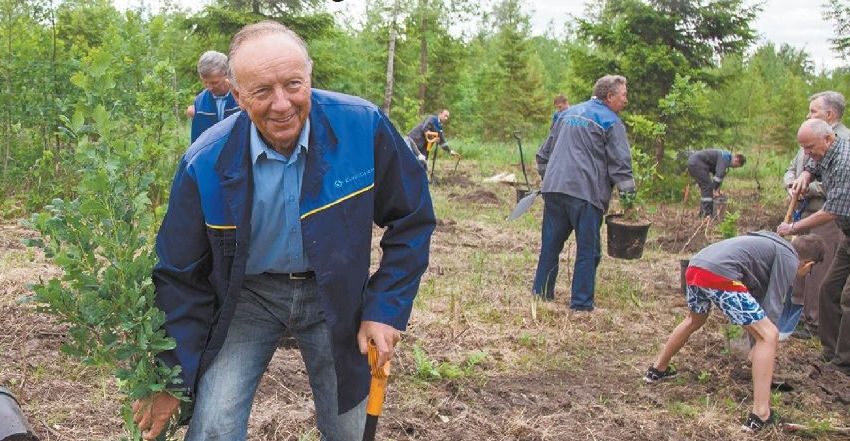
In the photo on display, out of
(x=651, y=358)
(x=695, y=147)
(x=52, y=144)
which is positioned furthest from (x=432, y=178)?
(x=651, y=358)

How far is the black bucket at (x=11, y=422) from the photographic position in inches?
117

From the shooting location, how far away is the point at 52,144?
330 inches

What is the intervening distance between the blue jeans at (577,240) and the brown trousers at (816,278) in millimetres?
1520

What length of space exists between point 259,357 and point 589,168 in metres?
4.26

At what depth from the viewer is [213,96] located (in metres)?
5.67

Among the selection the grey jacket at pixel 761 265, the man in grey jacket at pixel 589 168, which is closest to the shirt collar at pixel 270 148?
the grey jacket at pixel 761 265

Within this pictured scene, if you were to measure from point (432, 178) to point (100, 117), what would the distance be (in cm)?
1219

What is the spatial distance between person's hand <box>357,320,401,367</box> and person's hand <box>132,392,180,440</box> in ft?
1.79

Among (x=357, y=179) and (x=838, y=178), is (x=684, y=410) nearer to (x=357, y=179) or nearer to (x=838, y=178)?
(x=838, y=178)

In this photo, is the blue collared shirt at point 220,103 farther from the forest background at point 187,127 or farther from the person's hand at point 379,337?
the person's hand at point 379,337

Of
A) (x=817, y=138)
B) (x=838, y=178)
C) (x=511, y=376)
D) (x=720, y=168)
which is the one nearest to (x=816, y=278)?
(x=838, y=178)

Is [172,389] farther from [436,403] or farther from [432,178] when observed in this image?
[432,178]

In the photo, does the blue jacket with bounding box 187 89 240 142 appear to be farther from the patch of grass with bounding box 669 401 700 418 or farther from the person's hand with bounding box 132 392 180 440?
the person's hand with bounding box 132 392 180 440

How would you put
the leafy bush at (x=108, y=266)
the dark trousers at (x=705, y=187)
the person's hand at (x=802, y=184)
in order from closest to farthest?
the leafy bush at (x=108, y=266), the person's hand at (x=802, y=184), the dark trousers at (x=705, y=187)
